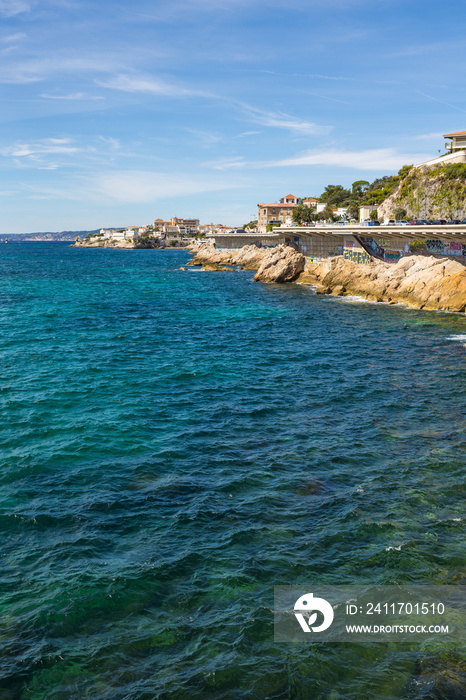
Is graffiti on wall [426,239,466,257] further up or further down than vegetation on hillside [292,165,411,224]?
further down

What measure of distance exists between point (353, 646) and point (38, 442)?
1659 centimetres

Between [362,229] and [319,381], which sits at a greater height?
[362,229]

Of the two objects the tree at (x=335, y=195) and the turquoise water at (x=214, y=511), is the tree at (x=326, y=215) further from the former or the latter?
the turquoise water at (x=214, y=511)

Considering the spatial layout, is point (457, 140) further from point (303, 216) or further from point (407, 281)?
point (407, 281)

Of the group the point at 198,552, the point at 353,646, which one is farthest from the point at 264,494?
the point at 353,646

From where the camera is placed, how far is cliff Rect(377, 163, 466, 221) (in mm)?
102438

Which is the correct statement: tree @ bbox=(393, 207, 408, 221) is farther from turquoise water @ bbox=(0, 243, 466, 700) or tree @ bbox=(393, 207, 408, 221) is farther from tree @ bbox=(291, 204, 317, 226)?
turquoise water @ bbox=(0, 243, 466, 700)

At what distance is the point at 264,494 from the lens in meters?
19.5

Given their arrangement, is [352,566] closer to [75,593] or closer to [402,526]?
[402,526]

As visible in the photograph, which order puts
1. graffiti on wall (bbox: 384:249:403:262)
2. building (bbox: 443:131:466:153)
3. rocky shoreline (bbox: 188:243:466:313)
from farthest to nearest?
building (bbox: 443:131:466:153)
graffiti on wall (bbox: 384:249:403:262)
rocky shoreline (bbox: 188:243:466:313)

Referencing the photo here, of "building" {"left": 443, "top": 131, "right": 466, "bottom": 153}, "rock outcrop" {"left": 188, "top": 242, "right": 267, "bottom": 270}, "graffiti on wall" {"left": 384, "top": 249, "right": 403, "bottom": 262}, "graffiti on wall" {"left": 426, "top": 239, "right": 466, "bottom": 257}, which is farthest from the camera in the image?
"rock outcrop" {"left": 188, "top": 242, "right": 267, "bottom": 270}

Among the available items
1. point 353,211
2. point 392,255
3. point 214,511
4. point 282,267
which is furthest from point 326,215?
point 214,511

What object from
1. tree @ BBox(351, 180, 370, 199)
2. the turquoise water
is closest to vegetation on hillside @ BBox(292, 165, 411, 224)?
tree @ BBox(351, 180, 370, 199)

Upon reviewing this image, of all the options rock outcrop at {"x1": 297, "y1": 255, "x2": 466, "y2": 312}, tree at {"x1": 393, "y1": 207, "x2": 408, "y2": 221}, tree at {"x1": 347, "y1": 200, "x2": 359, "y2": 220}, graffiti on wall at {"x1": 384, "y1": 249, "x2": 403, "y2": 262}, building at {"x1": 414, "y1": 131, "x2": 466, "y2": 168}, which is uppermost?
building at {"x1": 414, "y1": 131, "x2": 466, "y2": 168}
